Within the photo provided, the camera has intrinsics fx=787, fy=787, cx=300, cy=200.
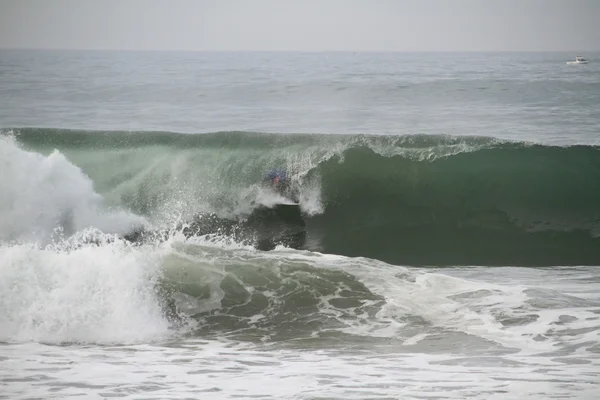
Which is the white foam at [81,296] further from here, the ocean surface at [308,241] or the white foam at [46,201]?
the white foam at [46,201]

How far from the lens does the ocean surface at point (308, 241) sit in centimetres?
509

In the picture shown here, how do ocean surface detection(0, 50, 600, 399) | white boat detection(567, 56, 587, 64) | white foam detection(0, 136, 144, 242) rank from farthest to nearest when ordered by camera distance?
white boat detection(567, 56, 587, 64) < white foam detection(0, 136, 144, 242) < ocean surface detection(0, 50, 600, 399)

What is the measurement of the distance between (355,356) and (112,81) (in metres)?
17.9

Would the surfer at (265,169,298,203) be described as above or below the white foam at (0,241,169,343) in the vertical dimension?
above

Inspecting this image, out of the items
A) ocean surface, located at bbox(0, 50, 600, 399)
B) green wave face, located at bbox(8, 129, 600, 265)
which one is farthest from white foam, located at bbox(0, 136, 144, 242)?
green wave face, located at bbox(8, 129, 600, 265)

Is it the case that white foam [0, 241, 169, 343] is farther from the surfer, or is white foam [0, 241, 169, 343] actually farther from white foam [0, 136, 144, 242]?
the surfer

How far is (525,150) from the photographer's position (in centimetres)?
1205

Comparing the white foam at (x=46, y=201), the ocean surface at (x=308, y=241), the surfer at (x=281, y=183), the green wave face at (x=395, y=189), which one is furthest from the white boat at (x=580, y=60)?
the white foam at (x=46, y=201)

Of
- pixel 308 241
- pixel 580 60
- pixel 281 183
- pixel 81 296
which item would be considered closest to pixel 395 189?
pixel 281 183

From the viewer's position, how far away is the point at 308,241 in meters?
9.79

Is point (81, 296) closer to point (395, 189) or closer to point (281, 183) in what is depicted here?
point (281, 183)

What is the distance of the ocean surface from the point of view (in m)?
5.09

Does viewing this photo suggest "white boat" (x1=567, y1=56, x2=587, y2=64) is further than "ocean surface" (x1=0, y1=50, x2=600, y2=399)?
Yes

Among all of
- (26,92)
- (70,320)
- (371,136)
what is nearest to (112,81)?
(26,92)
